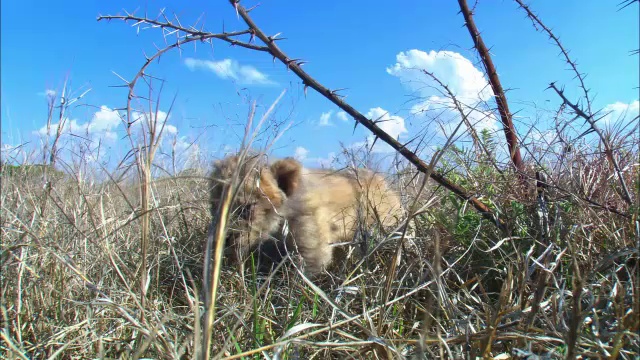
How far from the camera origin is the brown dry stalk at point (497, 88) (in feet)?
11.0

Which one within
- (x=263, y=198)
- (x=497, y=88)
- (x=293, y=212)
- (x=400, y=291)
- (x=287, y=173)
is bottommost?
(x=400, y=291)

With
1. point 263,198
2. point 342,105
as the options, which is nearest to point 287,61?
point 342,105

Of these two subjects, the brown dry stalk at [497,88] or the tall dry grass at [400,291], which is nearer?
the tall dry grass at [400,291]

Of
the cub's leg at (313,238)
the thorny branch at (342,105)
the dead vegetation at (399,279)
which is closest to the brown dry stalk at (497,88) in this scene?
the dead vegetation at (399,279)

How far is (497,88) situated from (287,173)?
1.96m

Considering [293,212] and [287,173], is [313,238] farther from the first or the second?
[287,173]

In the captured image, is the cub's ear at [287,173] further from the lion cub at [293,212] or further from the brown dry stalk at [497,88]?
the brown dry stalk at [497,88]

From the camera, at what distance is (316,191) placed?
4.67 m

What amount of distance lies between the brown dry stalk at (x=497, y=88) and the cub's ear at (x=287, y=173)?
1.84 meters

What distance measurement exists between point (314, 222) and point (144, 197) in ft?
7.82

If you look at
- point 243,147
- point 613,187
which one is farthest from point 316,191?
point 243,147

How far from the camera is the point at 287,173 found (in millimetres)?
4305

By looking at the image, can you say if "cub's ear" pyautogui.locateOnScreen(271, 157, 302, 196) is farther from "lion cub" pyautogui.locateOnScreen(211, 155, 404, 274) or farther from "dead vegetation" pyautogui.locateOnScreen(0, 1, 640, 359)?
"dead vegetation" pyautogui.locateOnScreen(0, 1, 640, 359)

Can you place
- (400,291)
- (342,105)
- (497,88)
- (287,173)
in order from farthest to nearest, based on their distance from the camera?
1. (287,173)
2. (497,88)
3. (342,105)
4. (400,291)
